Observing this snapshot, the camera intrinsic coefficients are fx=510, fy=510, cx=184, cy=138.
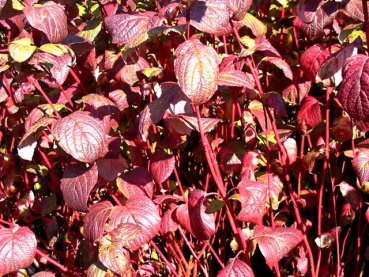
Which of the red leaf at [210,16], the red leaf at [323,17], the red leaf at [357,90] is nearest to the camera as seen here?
the red leaf at [357,90]

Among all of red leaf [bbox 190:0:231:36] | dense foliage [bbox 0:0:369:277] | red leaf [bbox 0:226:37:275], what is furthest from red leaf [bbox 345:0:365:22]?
red leaf [bbox 0:226:37:275]

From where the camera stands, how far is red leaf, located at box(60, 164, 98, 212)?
4.95 feet

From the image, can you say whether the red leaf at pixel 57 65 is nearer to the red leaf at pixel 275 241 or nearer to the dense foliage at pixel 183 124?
the dense foliage at pixel 183 124

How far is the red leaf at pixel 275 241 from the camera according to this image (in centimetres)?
149

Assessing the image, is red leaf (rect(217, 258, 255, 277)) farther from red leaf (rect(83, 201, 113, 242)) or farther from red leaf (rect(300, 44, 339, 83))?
red leaf (rect(300, 44, 339, 83))

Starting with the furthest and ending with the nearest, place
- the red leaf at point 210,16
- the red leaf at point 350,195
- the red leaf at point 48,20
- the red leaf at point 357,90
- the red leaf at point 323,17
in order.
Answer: the red leaf at point 350,195
the red leaf at point 323,17
the red leaf at point 48,20
the red leaf at point 210,16
the red leaf at point 357,90

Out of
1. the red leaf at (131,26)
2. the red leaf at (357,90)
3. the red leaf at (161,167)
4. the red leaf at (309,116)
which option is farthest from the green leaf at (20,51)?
the red leaf at (309,116)

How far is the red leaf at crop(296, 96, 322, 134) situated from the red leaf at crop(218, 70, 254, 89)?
438 mm

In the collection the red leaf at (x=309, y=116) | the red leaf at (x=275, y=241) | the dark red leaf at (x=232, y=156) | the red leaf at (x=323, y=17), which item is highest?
the red leaf at (x=323, y=17)

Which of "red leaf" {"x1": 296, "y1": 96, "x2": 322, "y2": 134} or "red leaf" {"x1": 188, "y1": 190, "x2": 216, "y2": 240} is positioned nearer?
"red leaf" {"x1": 188, "y1": 190, "x2": 216, "y2": 240}

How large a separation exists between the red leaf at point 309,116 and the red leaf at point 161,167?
0.47m

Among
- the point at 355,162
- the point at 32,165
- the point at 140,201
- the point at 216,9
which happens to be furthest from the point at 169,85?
the point at 32,165

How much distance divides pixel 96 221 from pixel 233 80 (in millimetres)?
610

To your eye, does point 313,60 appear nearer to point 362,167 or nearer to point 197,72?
point 362,167
